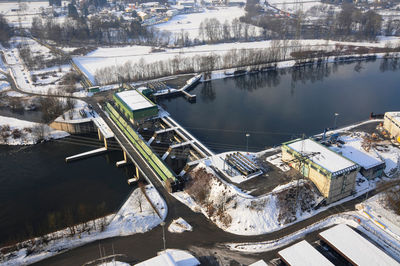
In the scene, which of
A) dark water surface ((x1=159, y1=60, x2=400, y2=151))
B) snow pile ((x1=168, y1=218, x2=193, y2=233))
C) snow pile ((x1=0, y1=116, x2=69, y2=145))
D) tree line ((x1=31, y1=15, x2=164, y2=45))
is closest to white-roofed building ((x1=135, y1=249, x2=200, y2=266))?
snow pile ((x1=168, y1=218, x2=193, y2=233))

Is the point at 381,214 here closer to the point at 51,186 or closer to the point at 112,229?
the point at 112,229

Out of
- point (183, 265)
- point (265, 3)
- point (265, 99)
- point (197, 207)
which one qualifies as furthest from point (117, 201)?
point (265, 3)

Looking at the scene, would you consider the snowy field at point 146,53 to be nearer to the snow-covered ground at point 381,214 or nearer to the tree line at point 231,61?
the tree line at point 231,61

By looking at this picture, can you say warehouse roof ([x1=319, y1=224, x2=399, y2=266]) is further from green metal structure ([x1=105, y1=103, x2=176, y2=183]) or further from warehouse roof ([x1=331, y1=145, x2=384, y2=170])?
green metal structure ([x1=105, y1=103, x2=176, y2=183])

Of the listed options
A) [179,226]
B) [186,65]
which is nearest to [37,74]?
[186,65]

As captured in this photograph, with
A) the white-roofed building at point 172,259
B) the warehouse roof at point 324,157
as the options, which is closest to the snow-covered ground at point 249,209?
the warehouse roof at point 324,157

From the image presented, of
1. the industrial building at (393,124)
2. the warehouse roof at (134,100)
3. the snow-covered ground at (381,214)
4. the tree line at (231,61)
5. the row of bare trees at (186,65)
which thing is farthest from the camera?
the tree line at (231,61)
